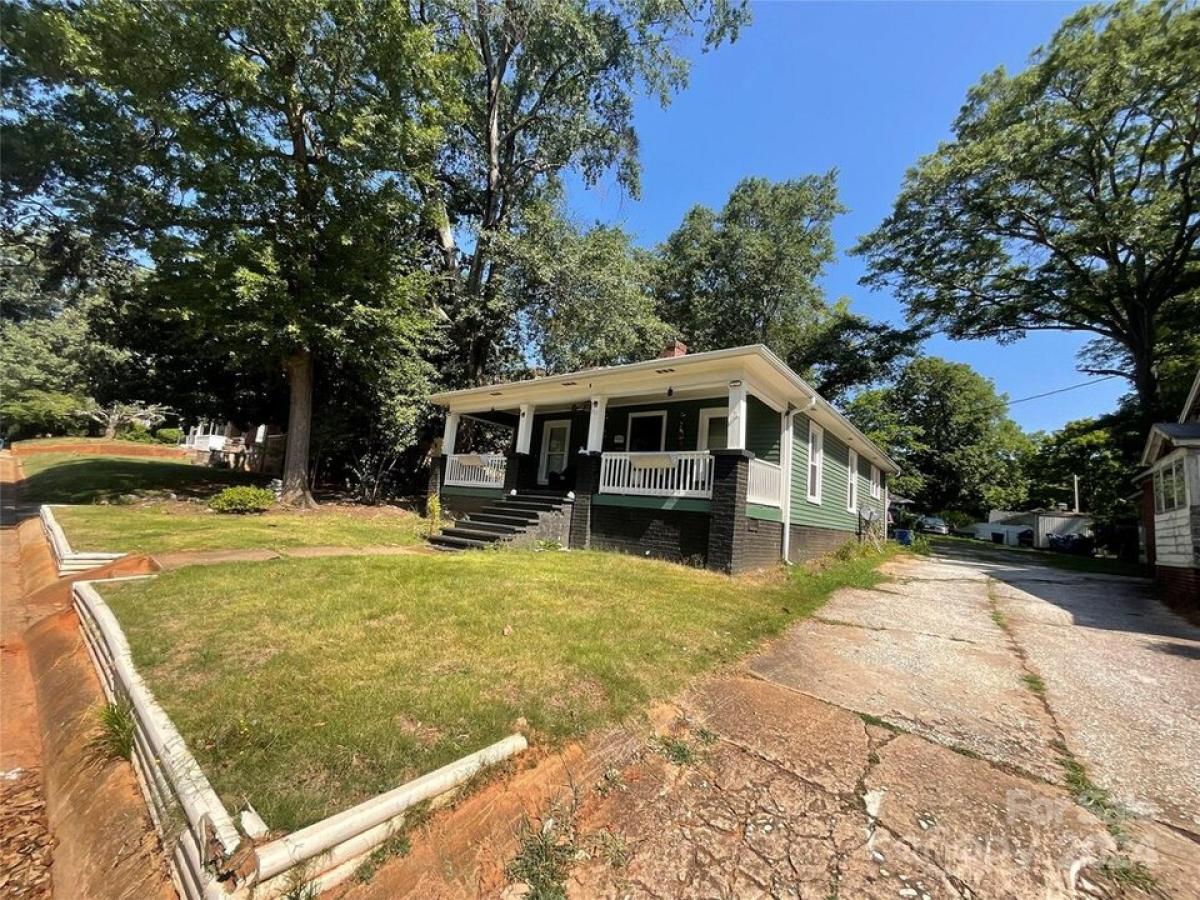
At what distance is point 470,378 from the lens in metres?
17.4

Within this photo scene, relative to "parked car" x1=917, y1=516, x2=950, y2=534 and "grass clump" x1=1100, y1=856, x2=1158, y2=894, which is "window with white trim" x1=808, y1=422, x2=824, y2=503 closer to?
"grass clump" x1=1100, y1=856, x2=1158, y2=894

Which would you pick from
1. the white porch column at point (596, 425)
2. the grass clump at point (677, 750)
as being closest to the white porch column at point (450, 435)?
the white porch column at point (596, 425)

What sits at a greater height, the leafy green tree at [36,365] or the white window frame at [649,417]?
the leafy green tree at [36,365]

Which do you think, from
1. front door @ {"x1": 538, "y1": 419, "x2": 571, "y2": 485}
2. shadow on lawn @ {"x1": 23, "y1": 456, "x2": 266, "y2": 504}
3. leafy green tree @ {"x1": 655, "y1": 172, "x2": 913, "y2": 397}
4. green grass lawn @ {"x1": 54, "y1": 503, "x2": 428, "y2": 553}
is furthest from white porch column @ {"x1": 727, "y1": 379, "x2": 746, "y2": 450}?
leafy green tree @ {"x1": 655, "y1": 172, "x2": 913, "y2": 397}

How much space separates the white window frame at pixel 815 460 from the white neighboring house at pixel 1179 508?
5561 mm

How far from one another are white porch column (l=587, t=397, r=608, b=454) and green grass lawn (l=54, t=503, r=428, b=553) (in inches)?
157

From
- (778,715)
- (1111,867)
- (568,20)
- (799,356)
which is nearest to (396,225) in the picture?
(568,20)

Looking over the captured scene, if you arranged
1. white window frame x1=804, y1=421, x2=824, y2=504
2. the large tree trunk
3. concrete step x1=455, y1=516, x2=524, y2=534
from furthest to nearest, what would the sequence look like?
the large tree trunk < white window frame x1=804, y1=421, x2=824, y2=504 < concrete step x1=455, y1=516, x2=524, y2=534

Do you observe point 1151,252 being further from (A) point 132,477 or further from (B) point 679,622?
(A) point 132,477

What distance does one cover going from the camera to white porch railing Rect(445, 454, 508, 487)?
12.2 m

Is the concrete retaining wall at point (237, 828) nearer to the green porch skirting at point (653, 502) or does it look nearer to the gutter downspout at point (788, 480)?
the green porch skirting at point (653, 502)

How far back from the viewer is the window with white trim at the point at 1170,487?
29.3 ft

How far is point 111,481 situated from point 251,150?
969cm

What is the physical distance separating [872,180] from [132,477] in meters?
26.1
